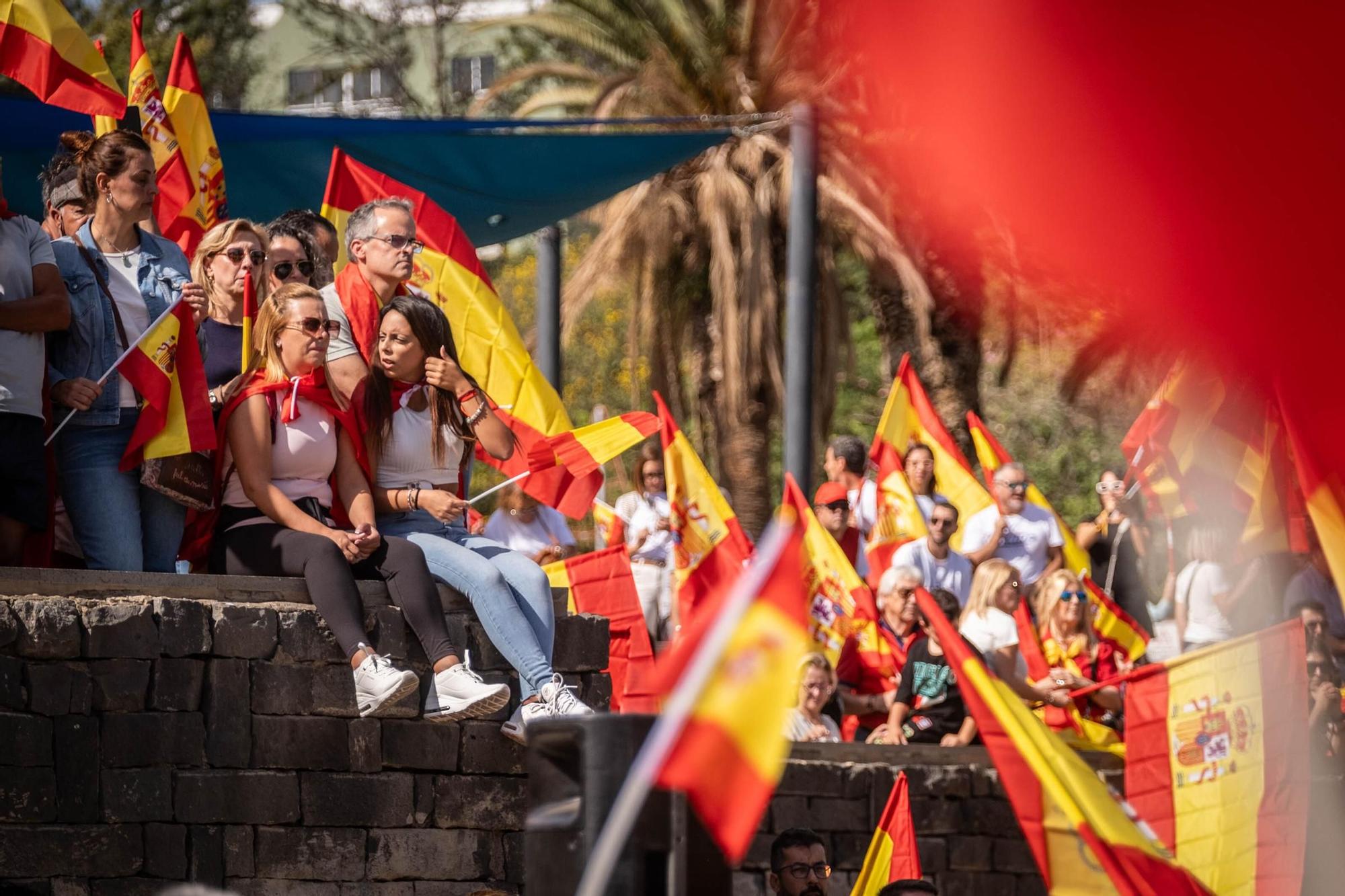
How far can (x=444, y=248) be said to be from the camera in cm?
994

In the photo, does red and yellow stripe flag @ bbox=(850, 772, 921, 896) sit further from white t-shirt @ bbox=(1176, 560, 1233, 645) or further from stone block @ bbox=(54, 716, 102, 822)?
white t-shirt @ bbox=(1176, 560, 1233, 645)

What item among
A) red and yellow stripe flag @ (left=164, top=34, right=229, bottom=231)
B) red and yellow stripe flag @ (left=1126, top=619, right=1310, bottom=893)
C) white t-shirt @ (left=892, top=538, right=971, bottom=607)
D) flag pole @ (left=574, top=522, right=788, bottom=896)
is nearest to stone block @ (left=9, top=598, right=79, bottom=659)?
red and yellow stripe flag @ (left=164, top=34, right=229, bottom=231)

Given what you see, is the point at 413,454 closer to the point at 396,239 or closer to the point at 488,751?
Result: the point at 396,239

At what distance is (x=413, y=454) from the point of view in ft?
25.6

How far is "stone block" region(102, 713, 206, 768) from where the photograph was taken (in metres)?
6.86

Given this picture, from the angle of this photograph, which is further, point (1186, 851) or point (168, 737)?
point (1186, 851)

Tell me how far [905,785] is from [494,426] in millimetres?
2082

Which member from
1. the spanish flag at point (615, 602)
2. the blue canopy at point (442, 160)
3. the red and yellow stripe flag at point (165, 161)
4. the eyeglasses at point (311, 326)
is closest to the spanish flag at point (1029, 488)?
the blue canopy at point (442, 160)

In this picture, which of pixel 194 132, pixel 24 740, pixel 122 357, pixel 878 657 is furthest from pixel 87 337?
pixel 878 657

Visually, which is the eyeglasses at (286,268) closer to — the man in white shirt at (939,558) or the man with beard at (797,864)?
the man with beard at (797,864)

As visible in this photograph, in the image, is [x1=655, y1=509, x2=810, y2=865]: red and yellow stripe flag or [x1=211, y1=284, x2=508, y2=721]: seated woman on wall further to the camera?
[x1=211, y1=284, x2=508, y2=721]: seated woman on wall

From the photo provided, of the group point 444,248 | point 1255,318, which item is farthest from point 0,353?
point 1255,318

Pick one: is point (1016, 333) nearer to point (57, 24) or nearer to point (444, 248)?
point (444, 248)

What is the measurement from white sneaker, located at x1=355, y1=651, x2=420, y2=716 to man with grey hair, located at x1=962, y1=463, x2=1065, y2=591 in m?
5.00
